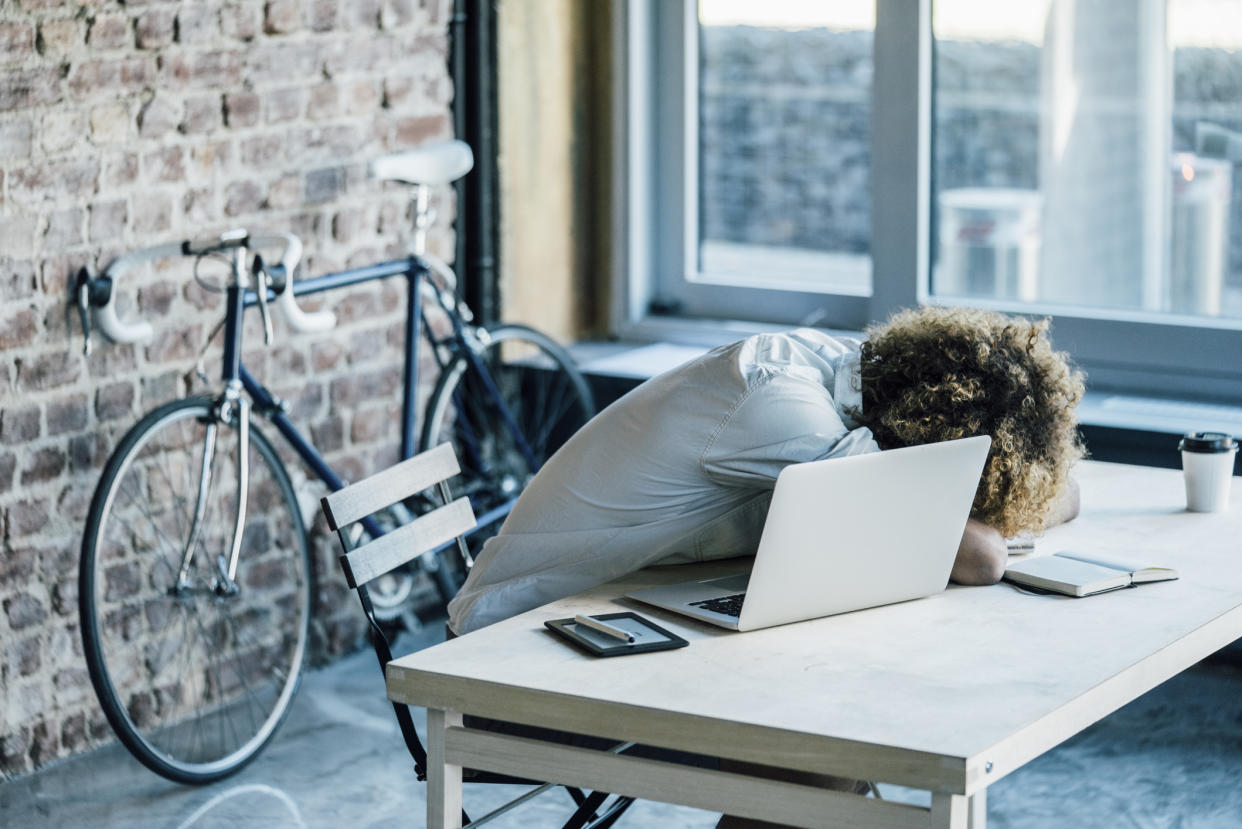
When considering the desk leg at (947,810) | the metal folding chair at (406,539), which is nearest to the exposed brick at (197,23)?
the metal folding chair at (406,539)

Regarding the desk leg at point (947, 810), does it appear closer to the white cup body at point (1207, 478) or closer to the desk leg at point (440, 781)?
the desk leg at point (440, 781)

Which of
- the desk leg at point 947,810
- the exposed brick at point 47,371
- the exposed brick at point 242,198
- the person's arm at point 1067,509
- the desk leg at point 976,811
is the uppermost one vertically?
the exposed brick at point 242,198

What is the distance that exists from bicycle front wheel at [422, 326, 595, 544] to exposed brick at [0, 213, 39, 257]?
1080 mm

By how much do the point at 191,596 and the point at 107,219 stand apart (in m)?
0.77

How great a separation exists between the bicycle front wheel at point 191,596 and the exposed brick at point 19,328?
27cm

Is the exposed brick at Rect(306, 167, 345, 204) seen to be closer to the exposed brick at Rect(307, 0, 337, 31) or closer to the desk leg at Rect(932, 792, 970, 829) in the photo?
the exposed brick at Rect(307, 0, 337, 31)

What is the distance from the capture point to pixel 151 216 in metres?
3.36

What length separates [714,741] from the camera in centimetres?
165

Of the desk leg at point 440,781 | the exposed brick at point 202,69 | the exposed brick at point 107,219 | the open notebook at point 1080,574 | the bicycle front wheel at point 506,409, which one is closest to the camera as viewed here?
the desk leg at point 440,781

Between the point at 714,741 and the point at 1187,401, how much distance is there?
2436 mm

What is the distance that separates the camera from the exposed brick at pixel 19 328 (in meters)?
3.12

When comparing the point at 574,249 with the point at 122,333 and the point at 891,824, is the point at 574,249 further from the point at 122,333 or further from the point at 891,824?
the point at 891,824

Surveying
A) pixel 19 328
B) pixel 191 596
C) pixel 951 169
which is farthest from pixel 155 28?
pixel 951 169

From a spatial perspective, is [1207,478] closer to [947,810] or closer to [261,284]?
[947,810]
